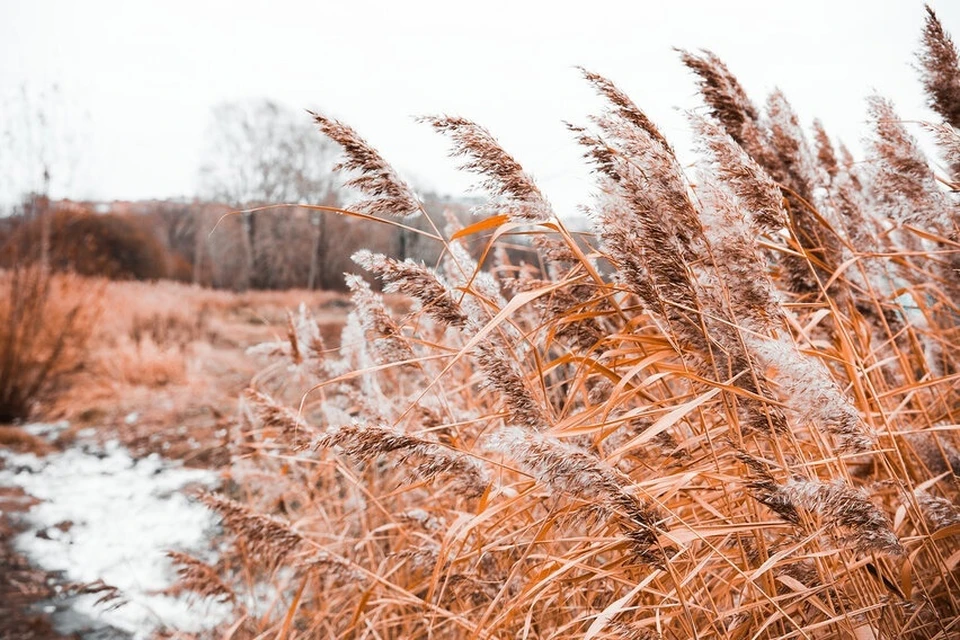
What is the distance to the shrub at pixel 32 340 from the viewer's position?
23.7 feet

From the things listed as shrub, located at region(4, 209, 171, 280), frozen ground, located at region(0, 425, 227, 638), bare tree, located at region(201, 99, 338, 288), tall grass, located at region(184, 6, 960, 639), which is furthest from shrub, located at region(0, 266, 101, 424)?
tall grass, located at region(184, 6, 960, 639)

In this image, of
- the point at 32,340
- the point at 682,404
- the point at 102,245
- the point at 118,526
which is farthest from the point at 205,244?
the point at 682,404

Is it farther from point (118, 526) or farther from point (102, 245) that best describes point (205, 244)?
point (118, 526)

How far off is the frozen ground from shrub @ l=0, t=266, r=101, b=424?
1320 millimetres

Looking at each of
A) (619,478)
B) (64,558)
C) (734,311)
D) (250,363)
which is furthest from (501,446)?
(250,363)

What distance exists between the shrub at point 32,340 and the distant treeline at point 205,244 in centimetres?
85

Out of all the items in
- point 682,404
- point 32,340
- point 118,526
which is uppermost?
point 682,404

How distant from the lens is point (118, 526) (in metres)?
4.48

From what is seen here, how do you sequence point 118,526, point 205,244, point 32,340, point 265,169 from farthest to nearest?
point 205,244 → point 265,169 → point 32,340 → point 118,526

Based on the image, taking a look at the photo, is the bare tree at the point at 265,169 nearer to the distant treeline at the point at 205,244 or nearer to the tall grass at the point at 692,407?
the distant treeline at the point at 205,244

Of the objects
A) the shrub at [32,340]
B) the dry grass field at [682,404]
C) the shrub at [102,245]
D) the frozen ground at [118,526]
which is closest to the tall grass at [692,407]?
the dry grass field at [682,404]

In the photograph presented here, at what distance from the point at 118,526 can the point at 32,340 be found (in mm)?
4115

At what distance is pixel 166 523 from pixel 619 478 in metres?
4.40

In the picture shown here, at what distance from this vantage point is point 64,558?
4.04m
